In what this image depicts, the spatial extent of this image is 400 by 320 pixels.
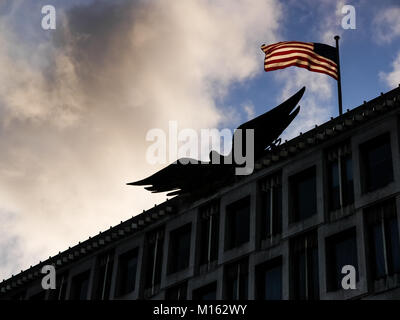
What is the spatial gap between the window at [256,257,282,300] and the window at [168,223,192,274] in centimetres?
642

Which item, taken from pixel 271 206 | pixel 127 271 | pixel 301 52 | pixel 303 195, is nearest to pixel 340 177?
pixel 303 195

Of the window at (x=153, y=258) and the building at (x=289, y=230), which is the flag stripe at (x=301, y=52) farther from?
the window at (x=153, y=258)

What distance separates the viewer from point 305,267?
37375mm

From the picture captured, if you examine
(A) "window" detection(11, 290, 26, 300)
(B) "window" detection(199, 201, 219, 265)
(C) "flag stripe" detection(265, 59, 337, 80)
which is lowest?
(A) "window" detection(11, 290, 26, 300)

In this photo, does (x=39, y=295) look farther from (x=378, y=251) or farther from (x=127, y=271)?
(x=378, y=251)

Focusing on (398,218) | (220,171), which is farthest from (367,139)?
(220,171)

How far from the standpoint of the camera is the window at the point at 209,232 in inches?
1705

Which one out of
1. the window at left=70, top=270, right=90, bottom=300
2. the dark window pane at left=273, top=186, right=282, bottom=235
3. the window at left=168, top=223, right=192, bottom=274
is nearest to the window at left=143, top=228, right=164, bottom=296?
the window at left=168, top=223, right=192, bottom=274

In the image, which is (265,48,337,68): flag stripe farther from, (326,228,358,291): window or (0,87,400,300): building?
(326,228,358,291): window

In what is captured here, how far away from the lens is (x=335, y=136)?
3881 cm

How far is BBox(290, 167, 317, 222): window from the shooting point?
128ft

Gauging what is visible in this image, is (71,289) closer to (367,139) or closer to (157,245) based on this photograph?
(157,245)

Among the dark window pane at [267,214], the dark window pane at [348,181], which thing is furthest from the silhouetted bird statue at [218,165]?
the dark window pane at [348,181]
